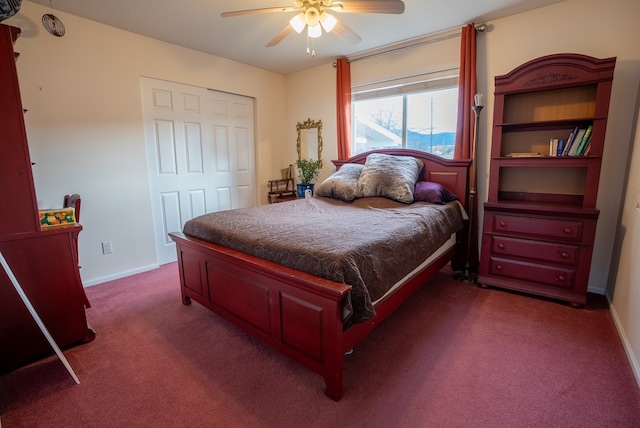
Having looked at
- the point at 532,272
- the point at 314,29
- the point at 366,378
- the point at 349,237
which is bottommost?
the point at 366,378

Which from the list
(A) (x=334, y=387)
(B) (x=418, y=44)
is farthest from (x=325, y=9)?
(A) (x=334, y=387)

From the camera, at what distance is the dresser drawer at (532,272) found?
7.80ft

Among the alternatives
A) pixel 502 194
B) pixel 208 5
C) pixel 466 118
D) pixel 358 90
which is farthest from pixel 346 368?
pixel 358 90

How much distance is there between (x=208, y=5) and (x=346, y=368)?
9.72 ft

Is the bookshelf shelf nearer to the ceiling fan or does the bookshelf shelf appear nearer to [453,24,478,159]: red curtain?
[453,24,478,159]: red curtain

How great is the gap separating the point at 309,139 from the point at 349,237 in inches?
118

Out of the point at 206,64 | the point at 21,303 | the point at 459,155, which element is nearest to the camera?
the point at 21,303

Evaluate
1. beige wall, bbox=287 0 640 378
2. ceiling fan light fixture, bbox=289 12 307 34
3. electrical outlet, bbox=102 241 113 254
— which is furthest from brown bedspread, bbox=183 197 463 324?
ceiling fan light fixture, bbox=289 12 307 34

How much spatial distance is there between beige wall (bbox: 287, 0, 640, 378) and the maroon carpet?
414 mm

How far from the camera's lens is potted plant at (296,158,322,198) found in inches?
168

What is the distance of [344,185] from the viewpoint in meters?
3.14

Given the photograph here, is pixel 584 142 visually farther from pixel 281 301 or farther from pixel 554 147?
pixel 281 301

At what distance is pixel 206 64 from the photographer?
361 centimetres

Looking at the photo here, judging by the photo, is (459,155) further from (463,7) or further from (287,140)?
(287,140)
